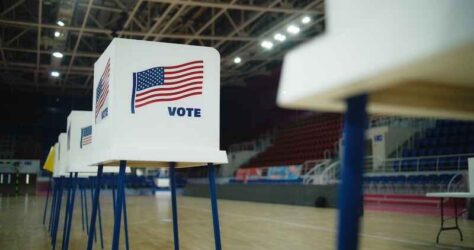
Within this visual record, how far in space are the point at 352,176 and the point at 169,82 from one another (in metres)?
1.28

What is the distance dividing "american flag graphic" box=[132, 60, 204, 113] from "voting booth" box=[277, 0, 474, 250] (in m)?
1.13

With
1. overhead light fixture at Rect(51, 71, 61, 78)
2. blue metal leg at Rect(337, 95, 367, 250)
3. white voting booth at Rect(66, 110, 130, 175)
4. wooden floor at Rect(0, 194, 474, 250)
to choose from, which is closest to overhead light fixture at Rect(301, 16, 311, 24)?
wooden floor at Rect(0, 194, 474, 250)

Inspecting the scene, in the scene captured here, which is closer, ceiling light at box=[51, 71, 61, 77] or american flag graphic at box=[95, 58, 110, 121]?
american flag graphic at box=[95, 58, 110, 121]

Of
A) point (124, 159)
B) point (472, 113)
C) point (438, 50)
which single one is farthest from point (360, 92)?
point (124, 159)

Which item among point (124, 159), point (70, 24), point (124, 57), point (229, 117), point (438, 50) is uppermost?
point (70, 24)

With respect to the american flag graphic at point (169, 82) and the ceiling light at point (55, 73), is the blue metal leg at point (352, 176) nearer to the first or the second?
the american flag graphic at point (169, 82)

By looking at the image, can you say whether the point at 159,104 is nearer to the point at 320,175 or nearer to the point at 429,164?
the point at 429,164

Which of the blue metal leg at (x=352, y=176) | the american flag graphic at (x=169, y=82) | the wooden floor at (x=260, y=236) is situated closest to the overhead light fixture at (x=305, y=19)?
the wooden floor at (x=260, y=236)

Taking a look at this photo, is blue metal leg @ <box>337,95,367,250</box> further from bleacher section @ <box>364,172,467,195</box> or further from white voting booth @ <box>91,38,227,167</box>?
bleacher section @ <box>364,172,467,195</box>

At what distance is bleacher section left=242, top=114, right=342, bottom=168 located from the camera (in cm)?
1398

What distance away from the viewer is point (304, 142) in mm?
15328

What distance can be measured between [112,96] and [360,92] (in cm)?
125

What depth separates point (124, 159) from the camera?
1.64 meters

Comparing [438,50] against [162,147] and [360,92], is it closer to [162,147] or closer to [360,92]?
[360,92]
